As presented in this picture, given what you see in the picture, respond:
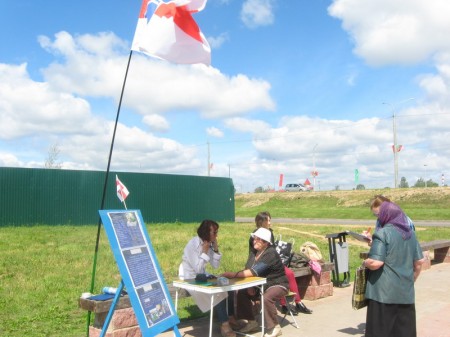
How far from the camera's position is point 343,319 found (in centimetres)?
655

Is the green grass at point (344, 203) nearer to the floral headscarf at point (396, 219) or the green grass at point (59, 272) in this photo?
the green grass at point (59, 272)

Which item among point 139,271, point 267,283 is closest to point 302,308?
point 267,283

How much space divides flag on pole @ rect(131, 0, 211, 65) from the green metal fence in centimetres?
1803

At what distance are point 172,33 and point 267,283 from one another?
316 centimetres

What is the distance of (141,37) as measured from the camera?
5.16 meters

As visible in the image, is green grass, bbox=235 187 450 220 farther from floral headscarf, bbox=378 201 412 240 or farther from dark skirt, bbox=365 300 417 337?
floral headscarf, bbox=378 201 412 240

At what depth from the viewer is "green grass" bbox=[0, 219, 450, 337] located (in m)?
6.73

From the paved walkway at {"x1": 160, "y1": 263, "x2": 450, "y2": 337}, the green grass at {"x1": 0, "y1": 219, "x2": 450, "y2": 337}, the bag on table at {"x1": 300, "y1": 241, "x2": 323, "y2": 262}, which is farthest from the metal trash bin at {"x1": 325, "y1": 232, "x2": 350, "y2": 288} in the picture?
the green grass at {"x1": 0, "y1": 219, "x2": 450, "y2": 337}

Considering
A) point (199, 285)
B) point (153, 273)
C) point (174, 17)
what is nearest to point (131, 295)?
point (153, 273)

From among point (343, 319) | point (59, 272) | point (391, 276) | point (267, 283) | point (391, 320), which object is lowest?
point (343, 319)

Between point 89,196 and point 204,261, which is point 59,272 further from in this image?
point 89,196

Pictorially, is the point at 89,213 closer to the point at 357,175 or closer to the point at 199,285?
the point at 199,285

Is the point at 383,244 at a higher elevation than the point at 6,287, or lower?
higher

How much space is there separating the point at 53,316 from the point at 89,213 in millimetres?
16703
